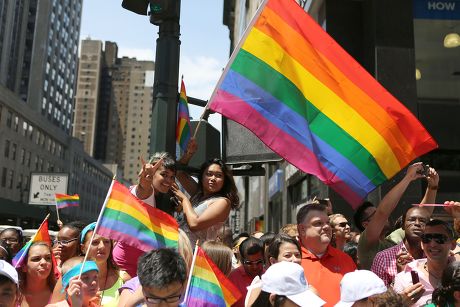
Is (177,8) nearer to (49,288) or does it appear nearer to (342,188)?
(342,188)

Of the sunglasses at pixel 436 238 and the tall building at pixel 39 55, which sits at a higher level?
the tall building at pixel 39 55

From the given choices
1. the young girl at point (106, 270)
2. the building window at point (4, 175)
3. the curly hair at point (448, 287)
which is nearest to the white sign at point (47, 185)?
the young girl at point (106, 270)

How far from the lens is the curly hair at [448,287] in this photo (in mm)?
3531

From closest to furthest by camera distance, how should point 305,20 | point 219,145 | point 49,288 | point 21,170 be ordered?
point 49,288 < point 305,20 < point 219,145 < point 21,170

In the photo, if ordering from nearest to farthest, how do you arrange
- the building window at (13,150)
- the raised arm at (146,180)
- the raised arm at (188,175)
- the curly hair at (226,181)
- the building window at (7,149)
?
the raised arm at (146,180), the curly hair at (226,181), the raised arm at (188,175), the building window at (7,149), the building window at (13,150)

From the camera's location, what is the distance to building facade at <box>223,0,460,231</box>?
10.4 metres

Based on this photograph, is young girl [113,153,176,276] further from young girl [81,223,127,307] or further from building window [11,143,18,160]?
building window [11,143,18,160]

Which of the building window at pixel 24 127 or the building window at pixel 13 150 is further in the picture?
the building window at pixel 24 127

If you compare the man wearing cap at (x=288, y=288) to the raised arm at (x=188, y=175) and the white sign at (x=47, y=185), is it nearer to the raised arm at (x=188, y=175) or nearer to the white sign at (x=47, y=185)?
the raised arm at (x=188, y=175)

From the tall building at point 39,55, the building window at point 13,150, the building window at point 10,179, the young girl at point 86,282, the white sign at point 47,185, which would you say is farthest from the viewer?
the tall building at point 39,55

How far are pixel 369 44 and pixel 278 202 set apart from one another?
13.8m

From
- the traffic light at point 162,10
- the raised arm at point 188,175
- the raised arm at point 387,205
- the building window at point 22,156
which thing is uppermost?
the building window at point 22,156

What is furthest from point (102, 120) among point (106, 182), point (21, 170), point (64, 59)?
A: point (21, 170)

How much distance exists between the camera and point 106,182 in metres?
128
